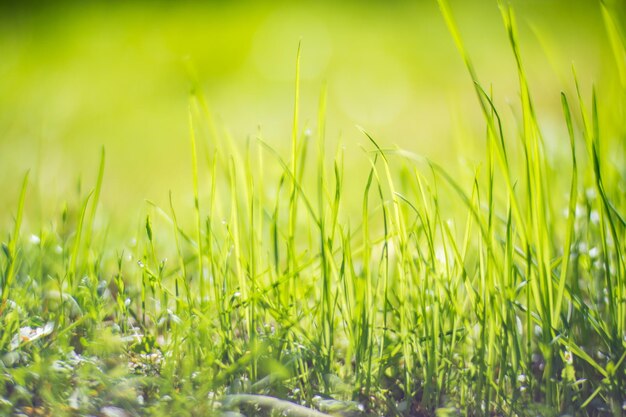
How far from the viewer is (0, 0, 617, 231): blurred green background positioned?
9.52 ft

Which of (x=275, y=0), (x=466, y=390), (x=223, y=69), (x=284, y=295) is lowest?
(x=466, y=390)

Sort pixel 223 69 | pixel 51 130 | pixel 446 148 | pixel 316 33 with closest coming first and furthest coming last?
1. pixel 446 148
2. pixel 51 130
3. pixel 223 69
4. pixel 316 33

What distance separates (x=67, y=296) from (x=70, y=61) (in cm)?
357

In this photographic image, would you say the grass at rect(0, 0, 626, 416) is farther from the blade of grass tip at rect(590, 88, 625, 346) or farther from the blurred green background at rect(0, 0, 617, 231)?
the blurred green background at rect(0, 0, 617, 231)

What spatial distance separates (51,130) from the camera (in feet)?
10.6

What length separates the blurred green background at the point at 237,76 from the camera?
9.52 feet

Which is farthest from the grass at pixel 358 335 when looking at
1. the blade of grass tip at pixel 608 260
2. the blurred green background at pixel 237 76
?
the blurred green background at pixel 237 76

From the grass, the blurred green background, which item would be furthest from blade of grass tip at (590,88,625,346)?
the blurred green background

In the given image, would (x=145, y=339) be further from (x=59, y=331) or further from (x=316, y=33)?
(x=316, y=33)

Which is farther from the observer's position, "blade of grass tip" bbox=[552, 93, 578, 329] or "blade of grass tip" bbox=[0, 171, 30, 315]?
"blade of grass tip" bbox=[0, 171, 30, 315]

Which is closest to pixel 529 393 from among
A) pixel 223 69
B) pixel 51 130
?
pixel 51 130

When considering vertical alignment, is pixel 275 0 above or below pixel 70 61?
above

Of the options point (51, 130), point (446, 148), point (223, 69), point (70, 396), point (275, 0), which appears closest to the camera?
point (70, 396)

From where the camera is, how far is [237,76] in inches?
167
